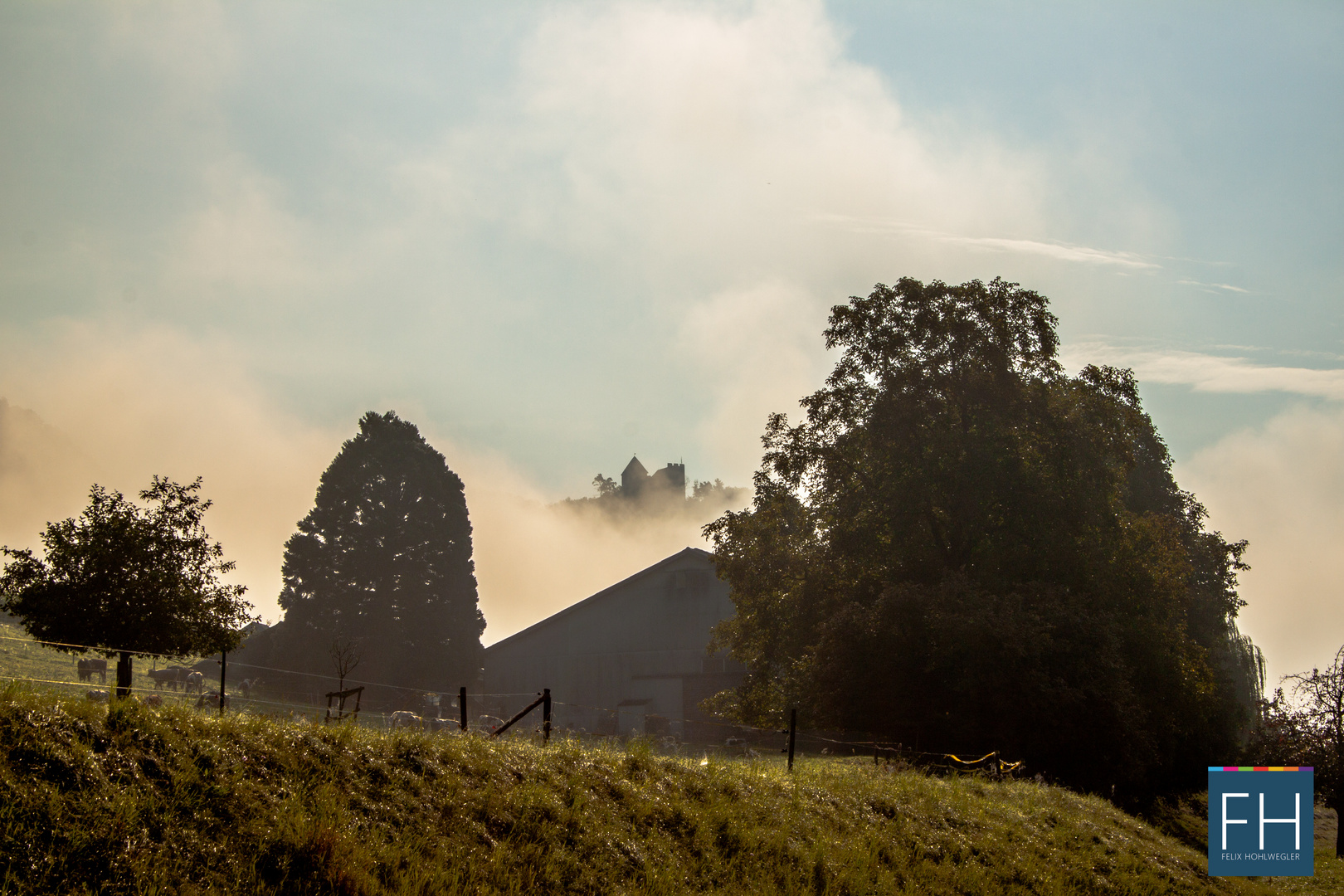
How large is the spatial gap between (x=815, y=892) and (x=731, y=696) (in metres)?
25.4

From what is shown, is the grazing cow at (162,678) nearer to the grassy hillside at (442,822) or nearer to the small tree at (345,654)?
the grassy hillside at (442,822)

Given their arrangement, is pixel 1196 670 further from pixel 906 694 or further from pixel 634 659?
pixel 634 659

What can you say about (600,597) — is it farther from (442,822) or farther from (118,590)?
(442,822)

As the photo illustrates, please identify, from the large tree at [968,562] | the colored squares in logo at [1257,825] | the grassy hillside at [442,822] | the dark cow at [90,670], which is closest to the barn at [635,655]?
the large tree at [968,562]

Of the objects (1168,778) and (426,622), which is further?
(426,622)

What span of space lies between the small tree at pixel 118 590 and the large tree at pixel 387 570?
27417 millimetres

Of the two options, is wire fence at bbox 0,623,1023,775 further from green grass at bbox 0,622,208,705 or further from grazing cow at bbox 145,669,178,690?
grazing cow at bbox 145,669,178,690

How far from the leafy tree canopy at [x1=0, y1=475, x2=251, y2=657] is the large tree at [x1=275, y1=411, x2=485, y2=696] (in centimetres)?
2738

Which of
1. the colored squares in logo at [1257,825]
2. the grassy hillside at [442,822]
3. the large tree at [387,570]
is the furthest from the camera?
the large tree at [387,570]

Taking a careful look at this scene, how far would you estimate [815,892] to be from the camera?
11922 mm

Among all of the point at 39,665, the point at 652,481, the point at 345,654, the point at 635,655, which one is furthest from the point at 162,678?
the point at 652,481

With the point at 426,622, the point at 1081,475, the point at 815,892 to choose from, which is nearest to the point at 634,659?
the point at 426,622

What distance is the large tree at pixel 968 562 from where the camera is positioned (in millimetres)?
28047

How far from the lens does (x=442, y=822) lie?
392 inches
